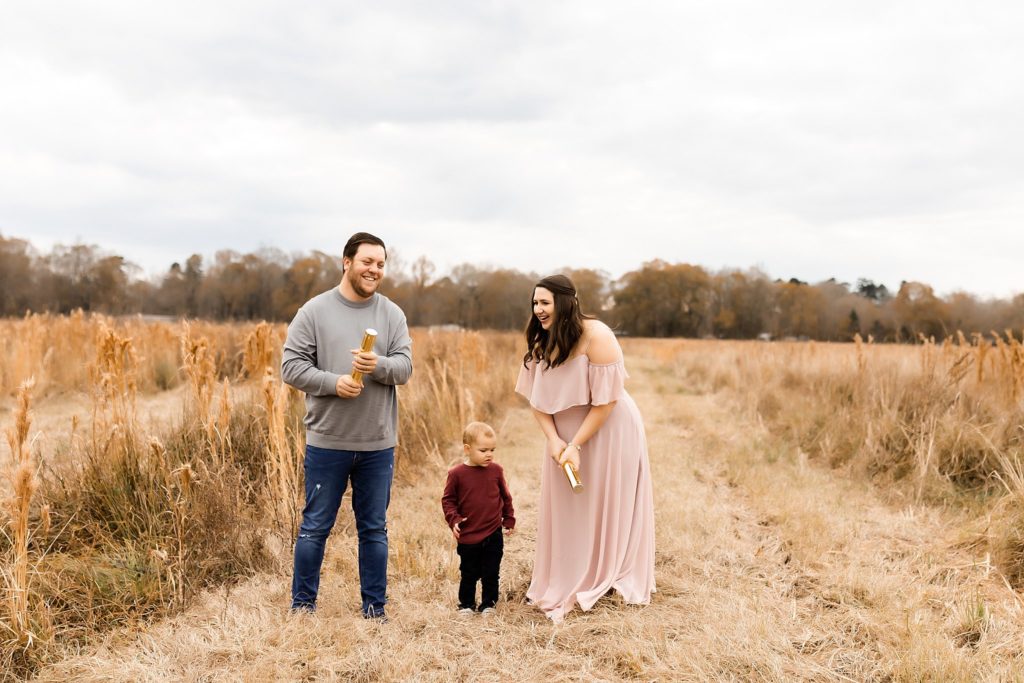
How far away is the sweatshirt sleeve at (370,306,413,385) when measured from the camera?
3016 mm

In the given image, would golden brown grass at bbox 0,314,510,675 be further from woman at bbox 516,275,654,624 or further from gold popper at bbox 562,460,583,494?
gold popper at bbox 562,460,583,494

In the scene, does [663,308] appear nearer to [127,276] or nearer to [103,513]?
[127,276]

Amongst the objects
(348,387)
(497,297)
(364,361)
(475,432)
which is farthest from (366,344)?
(497,297)

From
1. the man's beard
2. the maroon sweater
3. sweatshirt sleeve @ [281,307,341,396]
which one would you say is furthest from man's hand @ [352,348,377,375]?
the maroon sweater

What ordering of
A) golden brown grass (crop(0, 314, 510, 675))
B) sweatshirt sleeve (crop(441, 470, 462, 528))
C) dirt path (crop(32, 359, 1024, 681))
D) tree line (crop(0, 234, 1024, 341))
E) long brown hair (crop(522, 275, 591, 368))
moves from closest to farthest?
dirt path (crop(32, 359, 1024, 681)) < golden brown grass (crop(0, 314, 510, 675)) < sweatshirt sleeve (crop(441, 470, 462, 528)) < long brown hair (crop(522, 275, 591, 368)) < tree line (crop(0, 234, 1024, 341))

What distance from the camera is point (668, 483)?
6.08 meters

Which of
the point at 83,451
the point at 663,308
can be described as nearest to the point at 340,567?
the point at 83,451

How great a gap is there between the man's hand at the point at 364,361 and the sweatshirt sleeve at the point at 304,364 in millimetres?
153

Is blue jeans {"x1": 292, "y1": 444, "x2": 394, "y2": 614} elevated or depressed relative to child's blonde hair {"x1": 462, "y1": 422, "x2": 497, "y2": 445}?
depressed

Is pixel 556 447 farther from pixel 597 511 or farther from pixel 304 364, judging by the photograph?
pixel 304 364

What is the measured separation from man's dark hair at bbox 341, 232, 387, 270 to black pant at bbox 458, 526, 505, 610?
1.53 metres

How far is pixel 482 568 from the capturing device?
127 inches

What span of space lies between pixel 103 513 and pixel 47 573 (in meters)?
0.74

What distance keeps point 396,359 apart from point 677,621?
186 centimetres
